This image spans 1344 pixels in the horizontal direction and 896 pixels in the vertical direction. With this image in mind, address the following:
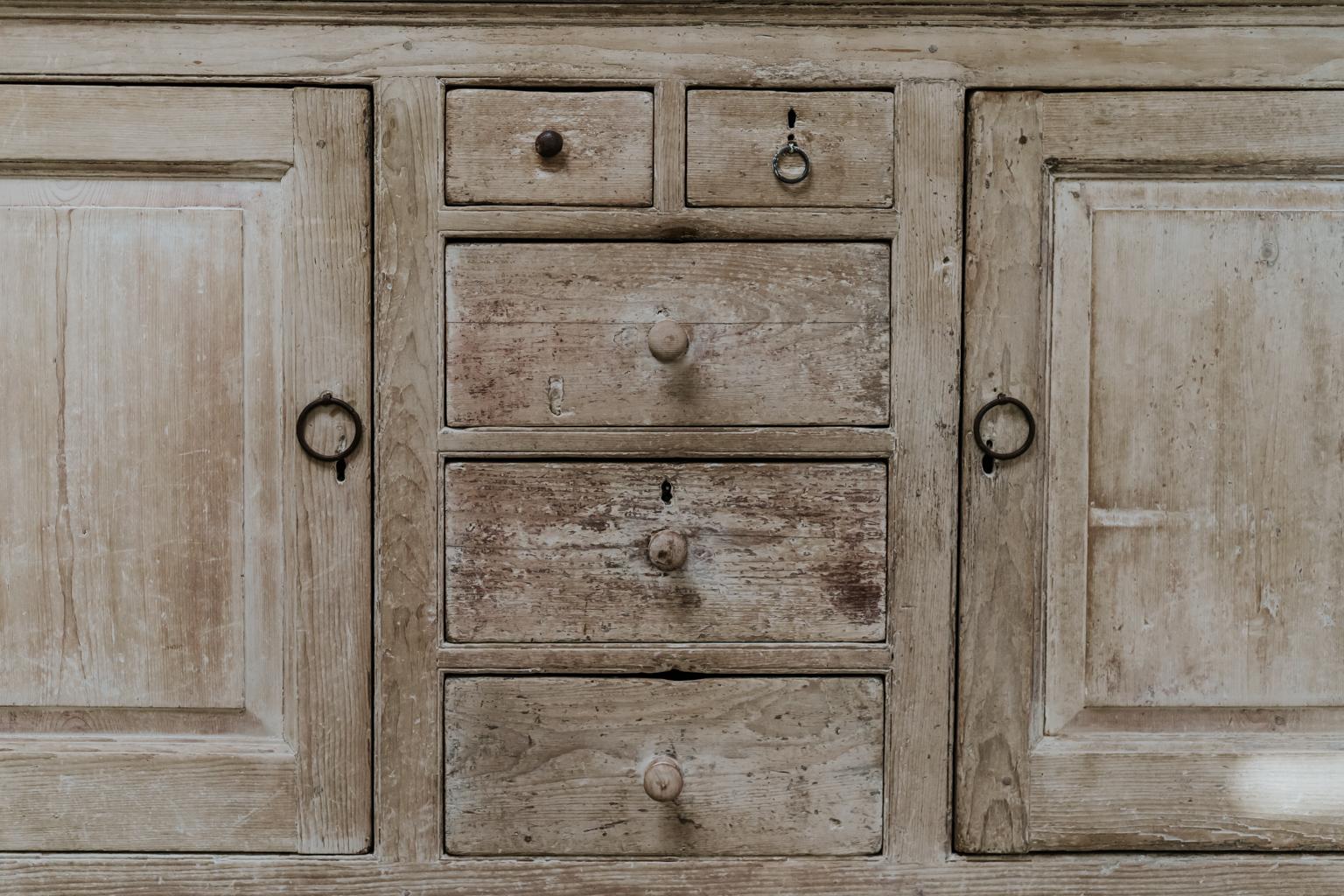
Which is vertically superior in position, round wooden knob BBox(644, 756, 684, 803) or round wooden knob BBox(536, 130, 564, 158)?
round wooden knob BBox(536, 130, 564, 158)

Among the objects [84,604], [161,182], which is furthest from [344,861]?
[161,182]

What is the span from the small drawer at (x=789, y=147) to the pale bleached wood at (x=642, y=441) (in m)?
0.19

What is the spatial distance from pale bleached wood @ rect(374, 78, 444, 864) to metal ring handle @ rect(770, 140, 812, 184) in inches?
10.9

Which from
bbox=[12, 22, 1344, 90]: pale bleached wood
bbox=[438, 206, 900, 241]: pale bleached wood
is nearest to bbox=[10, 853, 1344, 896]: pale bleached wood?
bbox=[438, 206, 900, 241]: pale bleached wood

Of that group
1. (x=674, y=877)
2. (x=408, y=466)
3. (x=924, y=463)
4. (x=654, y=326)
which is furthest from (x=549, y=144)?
(x=674, y=877)

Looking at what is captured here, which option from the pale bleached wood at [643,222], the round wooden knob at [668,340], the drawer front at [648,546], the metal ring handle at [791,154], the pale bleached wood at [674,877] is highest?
the metal ring handle at [791,154]

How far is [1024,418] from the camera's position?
2.54 feet

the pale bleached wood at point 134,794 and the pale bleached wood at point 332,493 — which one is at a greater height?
the pale bleached wood at point 332,493

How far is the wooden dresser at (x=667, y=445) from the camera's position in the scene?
76cm

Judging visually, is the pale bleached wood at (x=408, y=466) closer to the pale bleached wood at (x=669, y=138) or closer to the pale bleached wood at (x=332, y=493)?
the pale bleached wood at (x=332, y=493)

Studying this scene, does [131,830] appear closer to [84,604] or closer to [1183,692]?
[84,604]

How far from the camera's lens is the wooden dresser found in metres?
0.76

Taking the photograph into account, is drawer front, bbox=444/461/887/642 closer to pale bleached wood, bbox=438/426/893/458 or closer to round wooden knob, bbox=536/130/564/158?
pale bleached wood, bbox=438/426/893/458

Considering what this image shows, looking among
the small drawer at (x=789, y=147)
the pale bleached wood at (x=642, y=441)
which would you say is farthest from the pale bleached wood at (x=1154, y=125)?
the pale bleached wood at (x=642, y=441)
